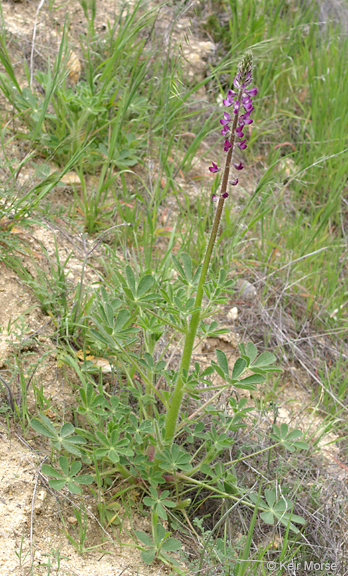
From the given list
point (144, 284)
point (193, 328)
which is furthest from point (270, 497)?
point (144, 284)

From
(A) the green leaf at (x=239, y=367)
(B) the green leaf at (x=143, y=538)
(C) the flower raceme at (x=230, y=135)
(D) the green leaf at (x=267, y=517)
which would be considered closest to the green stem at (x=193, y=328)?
(C) the flower raceme at (x=230, y=135)

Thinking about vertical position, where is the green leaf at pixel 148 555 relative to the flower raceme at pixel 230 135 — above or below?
below

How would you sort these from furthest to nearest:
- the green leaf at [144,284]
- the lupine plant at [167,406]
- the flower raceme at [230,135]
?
the green leaf at [144,284] → the lupine plant at [167,406] → the flower raceme at [230,135]

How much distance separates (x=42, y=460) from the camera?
6.10ft

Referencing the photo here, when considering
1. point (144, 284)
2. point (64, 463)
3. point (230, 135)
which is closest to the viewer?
point (230, 135)

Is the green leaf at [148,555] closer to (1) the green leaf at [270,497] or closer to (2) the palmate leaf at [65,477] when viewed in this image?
(2) the palmate leaf at [65,477]

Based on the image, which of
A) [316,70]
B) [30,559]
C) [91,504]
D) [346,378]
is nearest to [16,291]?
[91,504]

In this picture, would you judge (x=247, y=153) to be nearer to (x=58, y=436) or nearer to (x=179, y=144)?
(x=179, y=144)

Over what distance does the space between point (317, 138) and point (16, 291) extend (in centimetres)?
277

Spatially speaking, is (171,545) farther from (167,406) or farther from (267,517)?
(167,406)

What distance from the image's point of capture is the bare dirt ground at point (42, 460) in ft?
5.45

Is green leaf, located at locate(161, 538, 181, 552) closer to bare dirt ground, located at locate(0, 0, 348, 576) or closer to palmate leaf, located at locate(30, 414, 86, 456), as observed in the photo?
bare dirt ground, located at locate(0, 0, 348, 576)

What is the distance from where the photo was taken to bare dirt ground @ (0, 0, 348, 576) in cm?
166

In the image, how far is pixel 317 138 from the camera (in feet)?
12.9
